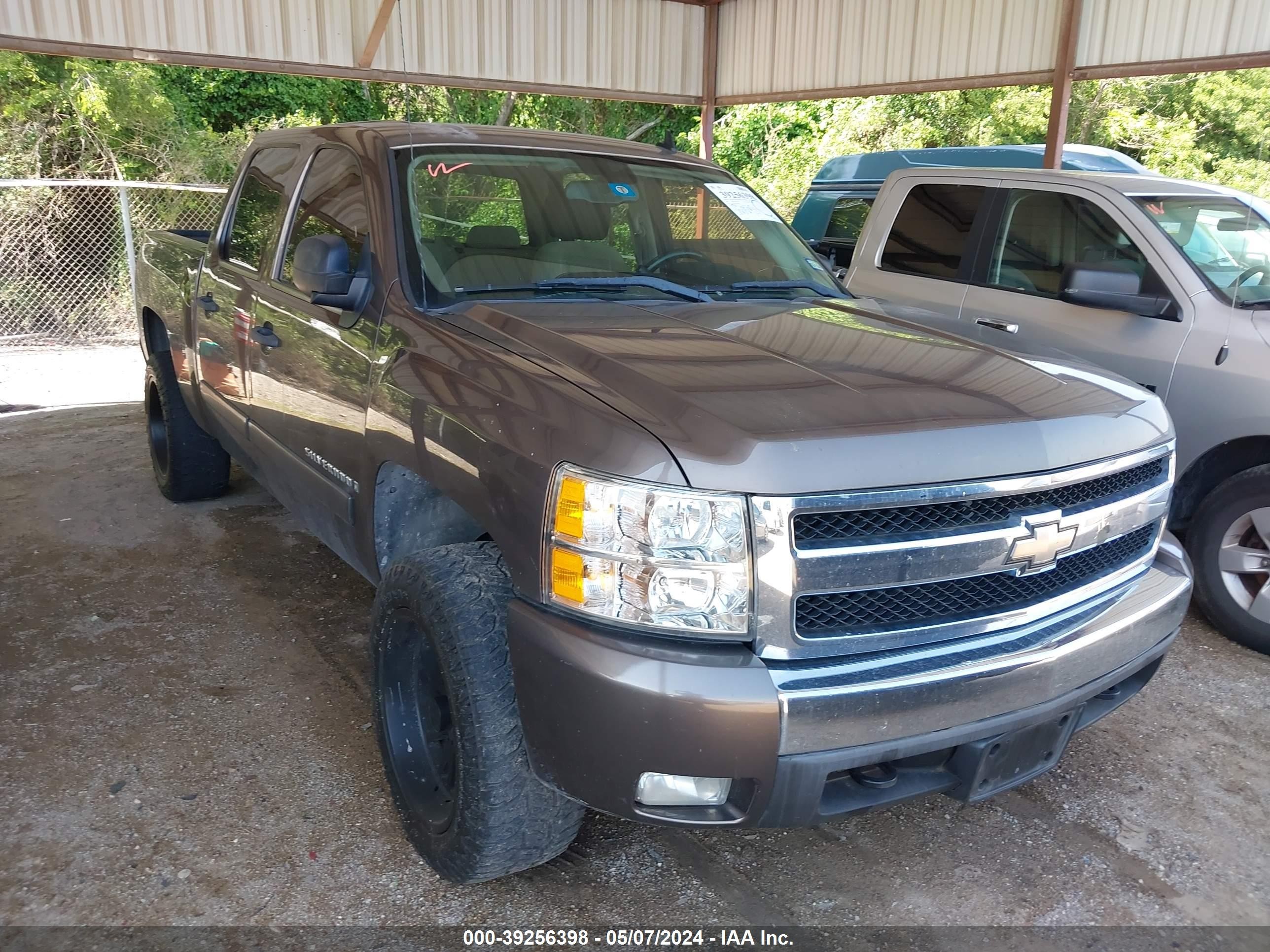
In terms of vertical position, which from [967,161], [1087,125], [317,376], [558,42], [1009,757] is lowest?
[1009,757]

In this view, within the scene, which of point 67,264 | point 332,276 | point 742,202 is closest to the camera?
point 332,276

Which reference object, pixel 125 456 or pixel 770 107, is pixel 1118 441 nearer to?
pixel 125 456

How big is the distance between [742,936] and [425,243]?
83.3 inches

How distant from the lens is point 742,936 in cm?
253

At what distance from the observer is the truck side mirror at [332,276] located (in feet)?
9.96

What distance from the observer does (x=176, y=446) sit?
536 centimetres

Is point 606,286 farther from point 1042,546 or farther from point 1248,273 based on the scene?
point 1248,273

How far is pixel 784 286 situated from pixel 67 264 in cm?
1065

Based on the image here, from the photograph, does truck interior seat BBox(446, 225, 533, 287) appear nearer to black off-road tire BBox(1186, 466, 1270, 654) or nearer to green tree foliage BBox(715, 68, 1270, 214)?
black off-road tire BBox(1186, 466, 1270, 654)

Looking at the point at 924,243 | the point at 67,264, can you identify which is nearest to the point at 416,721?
the point at 924,243

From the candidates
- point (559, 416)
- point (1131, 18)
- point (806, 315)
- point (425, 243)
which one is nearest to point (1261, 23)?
point (1131, 18)

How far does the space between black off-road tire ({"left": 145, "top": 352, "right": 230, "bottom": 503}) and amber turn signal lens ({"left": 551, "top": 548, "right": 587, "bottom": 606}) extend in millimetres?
3596

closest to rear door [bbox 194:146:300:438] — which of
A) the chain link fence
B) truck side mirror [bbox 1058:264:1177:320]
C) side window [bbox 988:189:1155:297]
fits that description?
truck side mirror [bbox 1058:264:1177:320]

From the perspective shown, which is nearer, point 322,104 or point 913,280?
point 913,280
